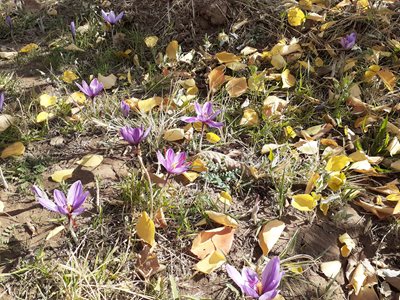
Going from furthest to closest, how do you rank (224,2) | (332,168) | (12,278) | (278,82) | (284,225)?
(224,2) < (278,82) < (332,168) < (284,225) < (12,278)

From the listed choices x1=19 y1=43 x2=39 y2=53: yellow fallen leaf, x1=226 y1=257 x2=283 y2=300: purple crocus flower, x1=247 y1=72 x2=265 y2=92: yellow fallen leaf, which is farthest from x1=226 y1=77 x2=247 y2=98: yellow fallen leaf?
x1=19 y1=43 x2=39 y2=53: yellow fallen leaf

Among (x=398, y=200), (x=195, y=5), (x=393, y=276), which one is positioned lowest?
(x=393, y=276)

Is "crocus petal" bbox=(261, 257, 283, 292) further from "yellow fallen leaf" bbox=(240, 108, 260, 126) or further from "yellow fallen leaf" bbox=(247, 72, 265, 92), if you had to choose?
"yellow fallen leaf" bbox=(247, 72, 265, 92)

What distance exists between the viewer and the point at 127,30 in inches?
103

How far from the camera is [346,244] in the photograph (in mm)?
1577

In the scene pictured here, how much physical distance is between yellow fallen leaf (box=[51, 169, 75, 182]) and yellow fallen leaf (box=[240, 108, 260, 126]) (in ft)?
2.58

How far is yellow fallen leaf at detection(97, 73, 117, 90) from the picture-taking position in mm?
2252

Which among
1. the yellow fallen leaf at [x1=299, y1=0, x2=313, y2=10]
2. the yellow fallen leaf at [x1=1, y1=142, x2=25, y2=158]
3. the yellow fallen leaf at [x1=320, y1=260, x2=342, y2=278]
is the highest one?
the yellow fallen leaf at [x1=299, y1=0, x2=313, y2=10]

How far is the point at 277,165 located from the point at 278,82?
24.0 inches

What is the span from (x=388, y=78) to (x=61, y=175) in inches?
62.9

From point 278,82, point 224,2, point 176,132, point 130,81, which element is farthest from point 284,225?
point 224,2

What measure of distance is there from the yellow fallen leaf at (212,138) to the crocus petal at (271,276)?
2.46 feet

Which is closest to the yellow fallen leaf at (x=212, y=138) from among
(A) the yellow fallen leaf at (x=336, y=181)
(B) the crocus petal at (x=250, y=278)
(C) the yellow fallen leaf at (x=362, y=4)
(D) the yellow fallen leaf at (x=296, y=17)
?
(A) the yellow fallen leaf at (x=336, y=181)

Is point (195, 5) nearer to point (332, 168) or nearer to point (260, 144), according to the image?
point (260, 144)
